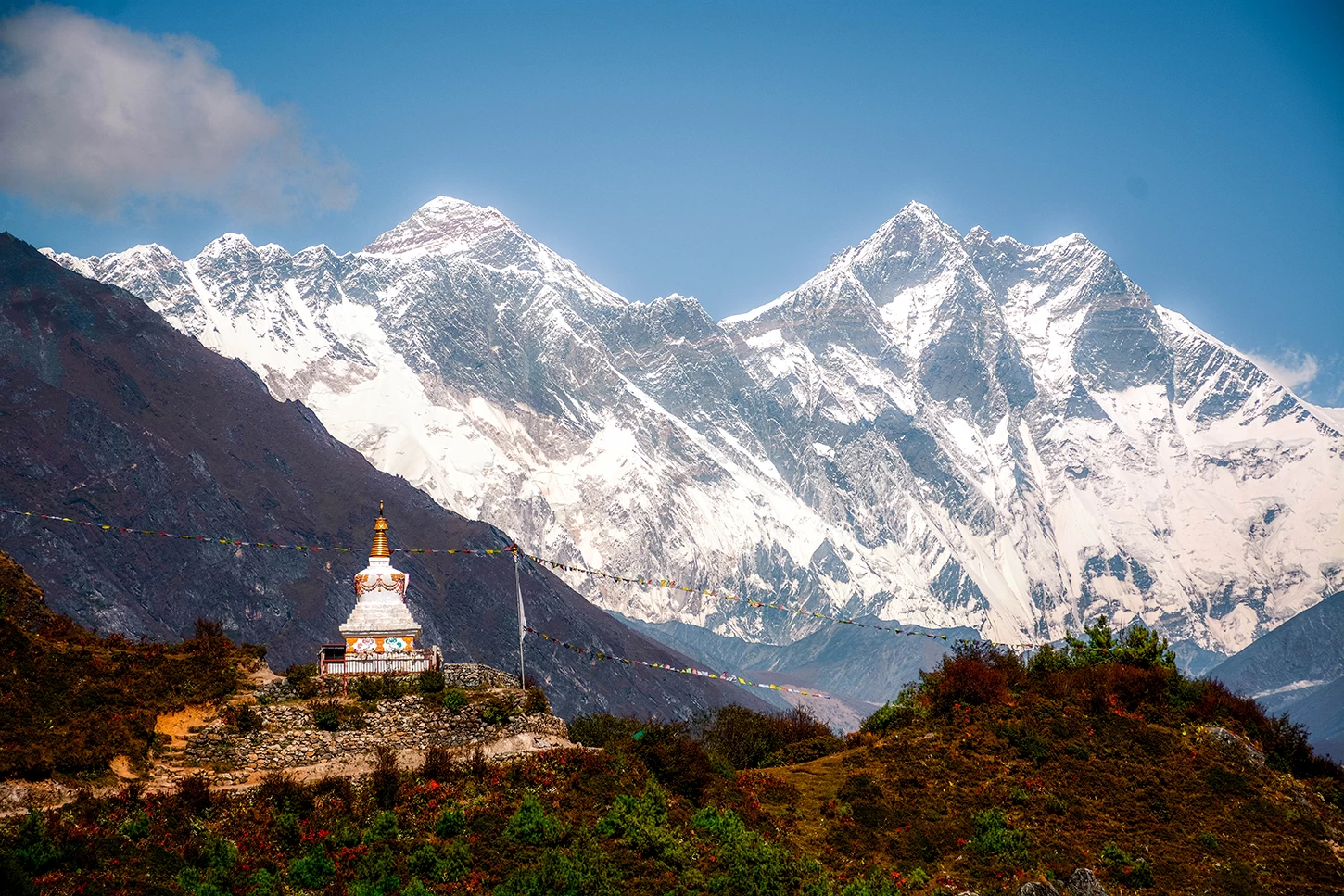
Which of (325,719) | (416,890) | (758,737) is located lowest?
(416,890)

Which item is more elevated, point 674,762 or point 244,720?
point 244,720

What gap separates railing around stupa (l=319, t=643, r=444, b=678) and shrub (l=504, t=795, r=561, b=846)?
10.4 meters

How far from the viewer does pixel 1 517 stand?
192 meters

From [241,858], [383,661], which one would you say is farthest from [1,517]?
[241,858]

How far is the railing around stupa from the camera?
44438 mm

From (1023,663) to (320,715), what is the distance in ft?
110

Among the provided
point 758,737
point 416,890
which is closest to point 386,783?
point 416,890

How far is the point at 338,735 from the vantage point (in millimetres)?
39125

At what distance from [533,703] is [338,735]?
7455 mm

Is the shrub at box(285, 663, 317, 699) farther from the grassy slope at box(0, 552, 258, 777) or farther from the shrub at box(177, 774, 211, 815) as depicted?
the shrub at box(177, 774, 211, 815)

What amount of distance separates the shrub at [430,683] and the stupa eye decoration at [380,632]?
2.32m

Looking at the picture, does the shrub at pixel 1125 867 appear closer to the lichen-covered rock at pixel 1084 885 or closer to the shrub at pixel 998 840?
the lichen-covered rock at pixel 1084 885

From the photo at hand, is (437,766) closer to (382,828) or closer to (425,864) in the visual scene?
(382,828)

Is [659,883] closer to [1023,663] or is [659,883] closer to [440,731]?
[440,731]
